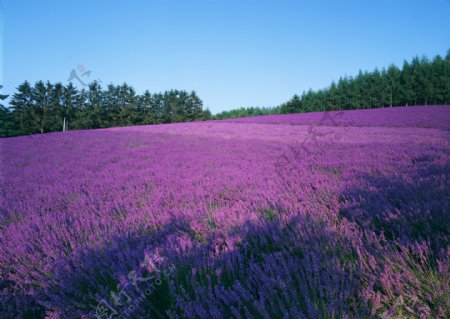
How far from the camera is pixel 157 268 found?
4.93ft

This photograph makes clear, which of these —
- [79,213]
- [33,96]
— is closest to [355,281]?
[79,213]

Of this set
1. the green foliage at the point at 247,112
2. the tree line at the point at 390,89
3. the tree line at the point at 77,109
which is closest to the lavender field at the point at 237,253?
the tree line at the point at 77,109

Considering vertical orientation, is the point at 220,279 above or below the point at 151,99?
below

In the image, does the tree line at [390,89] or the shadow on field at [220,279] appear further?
the tree line at [390,89]

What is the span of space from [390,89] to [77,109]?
60520 mm

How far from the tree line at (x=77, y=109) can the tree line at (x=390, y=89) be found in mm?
35245

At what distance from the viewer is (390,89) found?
4822 centimetres

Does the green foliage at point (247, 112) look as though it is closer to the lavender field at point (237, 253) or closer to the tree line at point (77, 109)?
the tree line at point (77, 109)

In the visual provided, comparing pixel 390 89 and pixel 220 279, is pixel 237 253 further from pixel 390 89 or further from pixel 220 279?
pixel 390 89

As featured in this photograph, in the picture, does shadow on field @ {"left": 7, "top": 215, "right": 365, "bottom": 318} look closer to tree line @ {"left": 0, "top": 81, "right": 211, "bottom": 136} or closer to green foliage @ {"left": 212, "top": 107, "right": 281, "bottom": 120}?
tree line @ {"left": 0, "top": 81, "right": 211, "bottom": 136}

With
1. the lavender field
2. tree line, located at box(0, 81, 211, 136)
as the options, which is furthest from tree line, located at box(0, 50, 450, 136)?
the lavender field

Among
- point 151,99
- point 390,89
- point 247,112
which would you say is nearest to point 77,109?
point 151,99

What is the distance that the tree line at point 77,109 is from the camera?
142 ft

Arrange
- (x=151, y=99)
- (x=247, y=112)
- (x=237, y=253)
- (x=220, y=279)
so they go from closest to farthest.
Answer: (x=220, y=279), (x=237, y=253), (x=151, y=99), (x=247, y=112)
